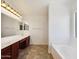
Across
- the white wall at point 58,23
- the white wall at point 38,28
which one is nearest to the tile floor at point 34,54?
the white wall at point 58,23

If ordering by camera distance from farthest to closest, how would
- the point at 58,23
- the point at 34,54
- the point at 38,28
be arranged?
the point at 38,28
the point at 58,23
the point at 34,54

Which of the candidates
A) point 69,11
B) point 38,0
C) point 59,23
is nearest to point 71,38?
point 59,23

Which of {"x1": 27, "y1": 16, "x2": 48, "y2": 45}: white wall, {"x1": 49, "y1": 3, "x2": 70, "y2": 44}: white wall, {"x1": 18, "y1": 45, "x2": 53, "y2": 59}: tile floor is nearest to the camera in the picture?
{"x1": 18, "y1": 45, "x2": 53, "y2": 59}: tile floor

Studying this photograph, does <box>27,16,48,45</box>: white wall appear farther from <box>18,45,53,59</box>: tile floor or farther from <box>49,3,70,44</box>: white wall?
<box>49,3,70,44</box>: white wall

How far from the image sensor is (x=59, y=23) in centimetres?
608

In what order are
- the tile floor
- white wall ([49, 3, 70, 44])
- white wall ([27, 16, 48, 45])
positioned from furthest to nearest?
1. white wall ([27, 16, 48, 45])
2. white wall ([49, 3, 70, 44])
3. the tile floor

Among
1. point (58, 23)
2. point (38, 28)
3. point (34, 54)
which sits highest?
point (58, 23)

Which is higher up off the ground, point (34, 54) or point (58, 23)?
point (58, 23)

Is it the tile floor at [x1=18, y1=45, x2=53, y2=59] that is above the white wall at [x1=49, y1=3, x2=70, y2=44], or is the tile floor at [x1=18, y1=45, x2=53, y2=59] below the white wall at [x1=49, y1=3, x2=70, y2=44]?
below

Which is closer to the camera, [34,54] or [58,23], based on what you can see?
[34,54]

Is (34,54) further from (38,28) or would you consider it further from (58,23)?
(38,28)

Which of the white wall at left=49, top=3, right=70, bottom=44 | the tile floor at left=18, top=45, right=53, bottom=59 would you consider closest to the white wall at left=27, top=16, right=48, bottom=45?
the tile floor at left=18, top=45, right=53, bottom=59

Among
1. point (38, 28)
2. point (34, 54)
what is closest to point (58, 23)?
point (34, 54)

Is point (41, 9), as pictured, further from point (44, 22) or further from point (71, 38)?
point (71, 38)
